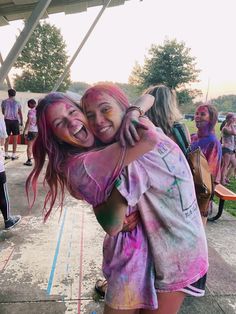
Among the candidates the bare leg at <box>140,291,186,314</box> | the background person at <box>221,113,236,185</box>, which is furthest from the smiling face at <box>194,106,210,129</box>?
the background person at <box>221,113,236,185</box>

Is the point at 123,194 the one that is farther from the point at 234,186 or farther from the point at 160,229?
the point at 234,186

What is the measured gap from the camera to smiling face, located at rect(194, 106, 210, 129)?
358cm

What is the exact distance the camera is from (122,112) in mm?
1139

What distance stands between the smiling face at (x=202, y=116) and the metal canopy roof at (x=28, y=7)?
8097 millimetres

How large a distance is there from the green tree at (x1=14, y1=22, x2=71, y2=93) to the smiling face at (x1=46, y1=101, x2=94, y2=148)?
59.7m

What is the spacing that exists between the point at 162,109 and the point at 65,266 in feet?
5.76

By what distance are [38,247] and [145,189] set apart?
8.56ft

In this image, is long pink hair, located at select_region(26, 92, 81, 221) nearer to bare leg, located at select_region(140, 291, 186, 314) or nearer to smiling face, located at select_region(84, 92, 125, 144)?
smiling face, located at select_region(84, 92, 125, 144)

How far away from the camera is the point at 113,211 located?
3.50ft

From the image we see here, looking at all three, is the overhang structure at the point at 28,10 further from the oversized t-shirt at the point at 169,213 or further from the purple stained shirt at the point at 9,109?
the oversized t-shirt at the point at 169,213

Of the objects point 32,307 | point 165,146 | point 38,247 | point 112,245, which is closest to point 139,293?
point 112,245

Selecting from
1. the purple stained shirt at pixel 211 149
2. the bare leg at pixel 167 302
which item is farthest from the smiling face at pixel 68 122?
the purple stained shirt at pixel 211 149

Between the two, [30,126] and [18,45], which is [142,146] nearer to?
[18,45]

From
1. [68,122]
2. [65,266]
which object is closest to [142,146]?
[68,122]
